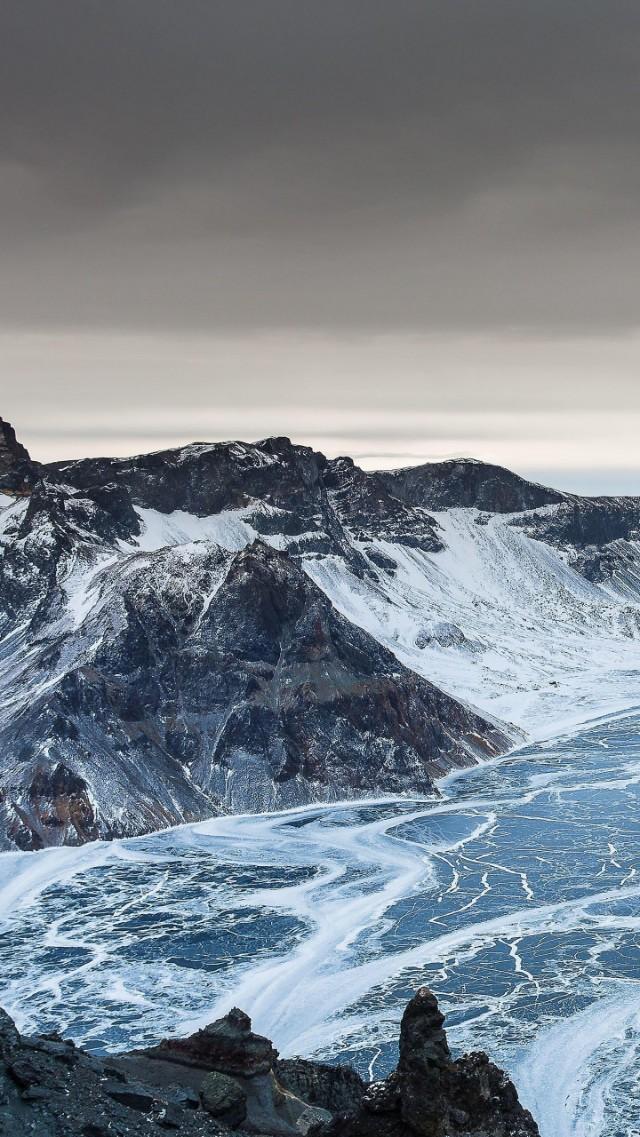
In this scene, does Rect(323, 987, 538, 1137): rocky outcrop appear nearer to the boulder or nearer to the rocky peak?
the rocky peak

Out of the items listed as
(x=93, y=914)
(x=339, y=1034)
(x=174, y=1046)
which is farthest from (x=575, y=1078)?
(x=93, y=914)

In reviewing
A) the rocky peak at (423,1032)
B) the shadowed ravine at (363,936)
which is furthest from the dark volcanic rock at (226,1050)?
the shadowed ravine at (363,936)

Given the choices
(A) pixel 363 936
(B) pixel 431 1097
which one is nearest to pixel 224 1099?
(B) pixel 431 1097

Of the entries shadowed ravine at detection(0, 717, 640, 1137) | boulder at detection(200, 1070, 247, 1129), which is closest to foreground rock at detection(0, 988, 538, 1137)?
boulder at detection(200, 1070, 247, 1129)

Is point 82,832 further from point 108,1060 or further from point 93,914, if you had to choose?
point 108,1060

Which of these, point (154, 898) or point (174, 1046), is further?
point (154, 898)

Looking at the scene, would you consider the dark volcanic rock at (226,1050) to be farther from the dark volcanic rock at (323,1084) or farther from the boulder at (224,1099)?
the boulder at (224,1099)
